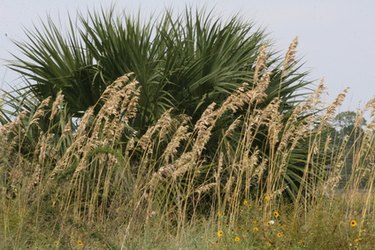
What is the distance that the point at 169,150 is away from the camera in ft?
19.8

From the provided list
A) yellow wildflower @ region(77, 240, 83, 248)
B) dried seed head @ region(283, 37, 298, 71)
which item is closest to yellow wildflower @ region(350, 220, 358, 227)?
dried seed head @ region(283, 37, 298, 71)

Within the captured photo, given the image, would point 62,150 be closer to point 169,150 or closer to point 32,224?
point 169,150

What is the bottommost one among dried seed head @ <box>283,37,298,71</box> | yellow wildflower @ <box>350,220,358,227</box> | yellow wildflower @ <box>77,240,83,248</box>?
yellow wildflower @ <box>77,240,83,248</box>

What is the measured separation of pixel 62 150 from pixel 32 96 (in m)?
1.20

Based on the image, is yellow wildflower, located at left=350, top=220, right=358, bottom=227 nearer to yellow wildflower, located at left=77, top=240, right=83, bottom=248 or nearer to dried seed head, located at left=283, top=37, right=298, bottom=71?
dried seed head, located at left=283, top=37, right=298, bottom=71

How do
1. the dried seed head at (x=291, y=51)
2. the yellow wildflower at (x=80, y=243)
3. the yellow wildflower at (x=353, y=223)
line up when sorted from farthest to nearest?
the dried seed head at (x=291, y=51) → the yellow wildflower at (x=353, y=223) → the yellow wildflower at (x=80, y=243)

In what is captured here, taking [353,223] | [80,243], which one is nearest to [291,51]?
[353,223]

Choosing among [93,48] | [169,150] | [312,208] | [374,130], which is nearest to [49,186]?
[169,150]

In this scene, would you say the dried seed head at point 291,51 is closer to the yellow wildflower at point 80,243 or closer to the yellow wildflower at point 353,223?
the yellow wildflower at point 353,223

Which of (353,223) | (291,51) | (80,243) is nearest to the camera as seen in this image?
(80,243)

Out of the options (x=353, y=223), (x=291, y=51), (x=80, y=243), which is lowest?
(x=80, y=243)

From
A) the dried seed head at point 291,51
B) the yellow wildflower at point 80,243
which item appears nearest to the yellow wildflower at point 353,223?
the dried seed head at point 291,51

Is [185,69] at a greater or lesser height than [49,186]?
greater

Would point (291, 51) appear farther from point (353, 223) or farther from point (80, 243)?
point (80, 243)
